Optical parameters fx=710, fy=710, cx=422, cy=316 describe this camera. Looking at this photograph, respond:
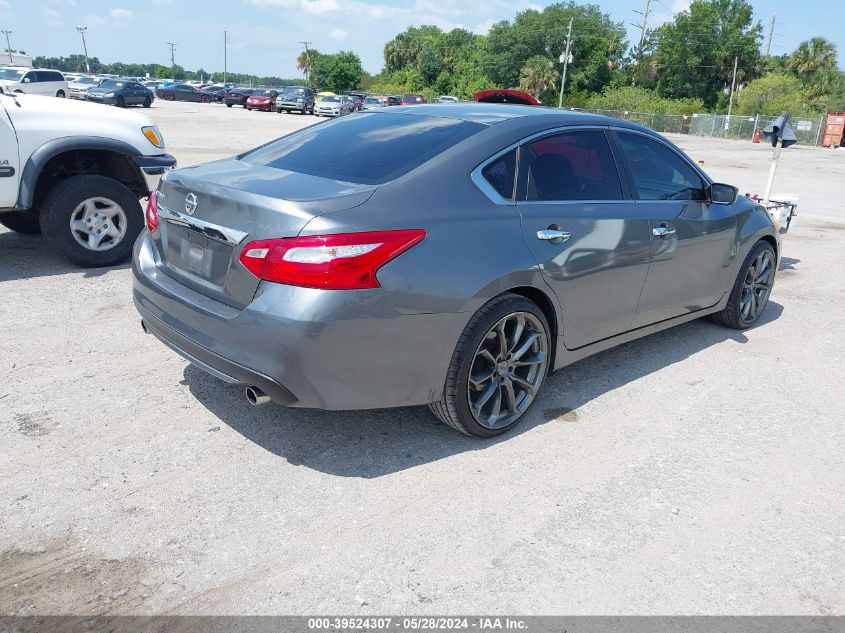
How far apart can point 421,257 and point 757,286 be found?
383cm

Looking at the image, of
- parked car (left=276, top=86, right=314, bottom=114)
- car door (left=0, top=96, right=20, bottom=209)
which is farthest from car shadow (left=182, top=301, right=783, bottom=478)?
parked car (left=276, top=86, right=314, bottom=114)

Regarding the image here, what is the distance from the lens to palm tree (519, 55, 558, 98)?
76188mm

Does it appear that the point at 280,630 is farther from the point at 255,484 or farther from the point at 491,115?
the point at 491,115

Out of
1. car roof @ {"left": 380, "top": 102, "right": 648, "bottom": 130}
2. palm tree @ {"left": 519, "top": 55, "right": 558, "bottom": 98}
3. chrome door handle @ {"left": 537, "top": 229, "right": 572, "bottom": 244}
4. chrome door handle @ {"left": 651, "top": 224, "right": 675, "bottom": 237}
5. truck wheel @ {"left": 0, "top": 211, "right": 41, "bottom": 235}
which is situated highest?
palm tree @ {"left": 519, "top": 55, "right": 558, "bottom": 98}

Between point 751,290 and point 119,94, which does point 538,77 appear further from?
point 751,290

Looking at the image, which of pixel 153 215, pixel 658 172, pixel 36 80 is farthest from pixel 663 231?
pixel 36 80

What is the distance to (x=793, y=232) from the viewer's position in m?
10.8

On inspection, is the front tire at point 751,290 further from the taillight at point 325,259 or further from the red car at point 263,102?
the red car at point 263,102

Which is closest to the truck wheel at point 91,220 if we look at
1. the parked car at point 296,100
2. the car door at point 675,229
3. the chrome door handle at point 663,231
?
the car door at point 675,229

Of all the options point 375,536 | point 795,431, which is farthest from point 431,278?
point 795,431

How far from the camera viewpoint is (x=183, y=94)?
59250mm

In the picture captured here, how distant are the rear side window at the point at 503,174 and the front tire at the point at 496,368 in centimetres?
54

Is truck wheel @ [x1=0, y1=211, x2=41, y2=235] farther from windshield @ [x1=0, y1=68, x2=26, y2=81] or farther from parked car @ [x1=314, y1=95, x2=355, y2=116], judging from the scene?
parked car @ [x1=314, y1=95, x2=355, y2=116]

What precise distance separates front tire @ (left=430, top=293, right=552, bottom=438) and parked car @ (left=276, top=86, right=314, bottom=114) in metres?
40.8
